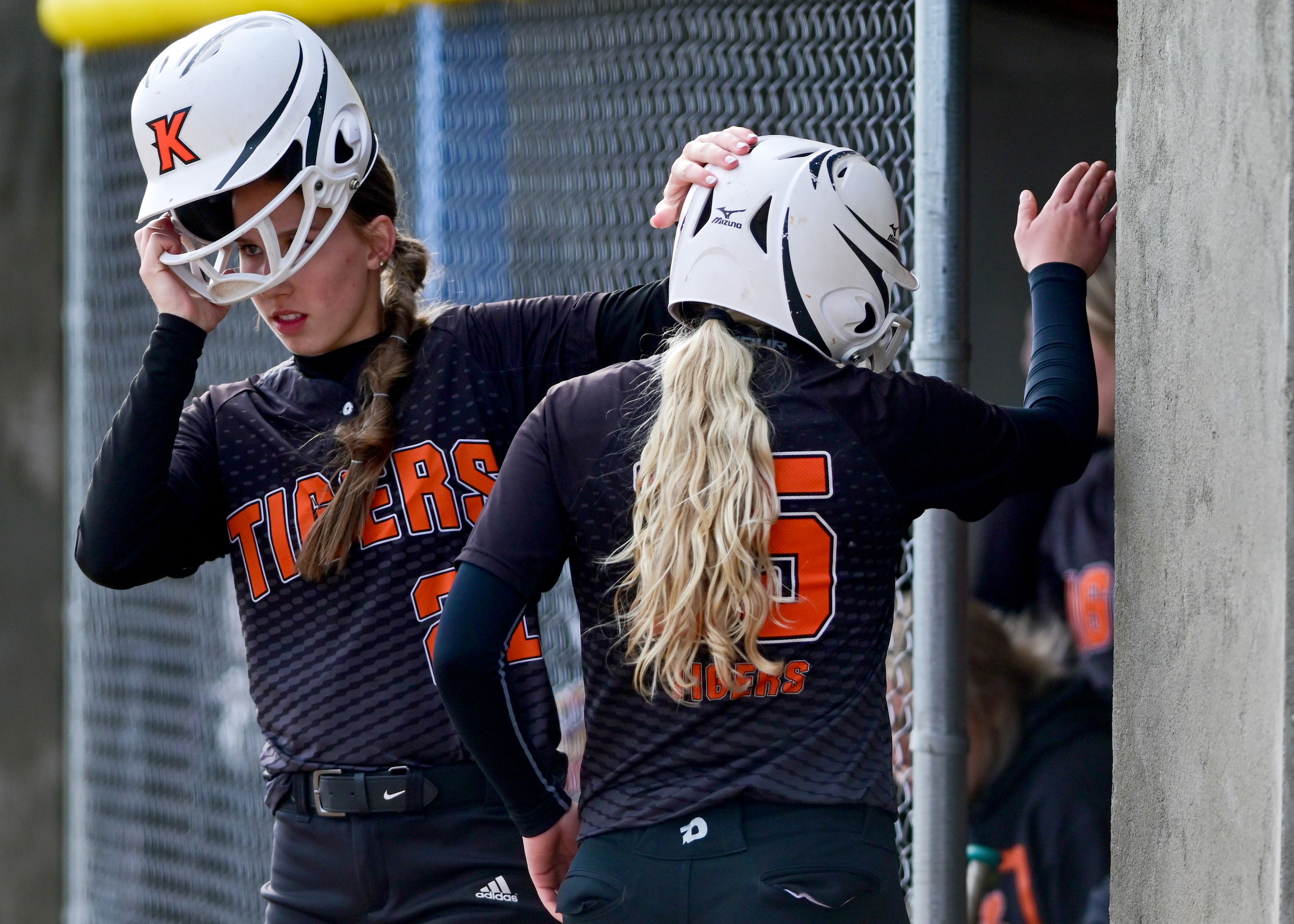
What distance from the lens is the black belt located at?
2277 mm

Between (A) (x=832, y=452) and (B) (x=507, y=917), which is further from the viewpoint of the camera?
(B) (x=507, y=917)

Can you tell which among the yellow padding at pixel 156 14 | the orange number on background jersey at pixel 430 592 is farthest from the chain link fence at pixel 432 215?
the orange number on background jersey at pixel 430 592

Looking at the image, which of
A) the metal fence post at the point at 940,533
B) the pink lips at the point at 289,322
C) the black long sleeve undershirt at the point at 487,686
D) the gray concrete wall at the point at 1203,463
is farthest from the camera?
the metal fence post at the point at 940,533

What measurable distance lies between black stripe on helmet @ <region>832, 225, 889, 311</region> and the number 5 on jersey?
2.64ft

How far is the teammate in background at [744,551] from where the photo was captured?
1.82 meters

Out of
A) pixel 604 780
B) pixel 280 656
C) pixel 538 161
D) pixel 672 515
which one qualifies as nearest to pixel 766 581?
pixel 672 515

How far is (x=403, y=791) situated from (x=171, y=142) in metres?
1.18

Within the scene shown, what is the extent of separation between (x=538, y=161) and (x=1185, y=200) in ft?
8.66

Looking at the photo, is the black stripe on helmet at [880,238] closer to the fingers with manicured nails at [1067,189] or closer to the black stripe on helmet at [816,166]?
the black stripe on helmet at [816,166]

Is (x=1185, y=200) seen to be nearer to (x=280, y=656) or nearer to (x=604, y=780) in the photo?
(x=604, y=780)

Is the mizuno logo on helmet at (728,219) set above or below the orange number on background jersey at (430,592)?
above

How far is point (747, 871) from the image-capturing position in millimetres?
1795

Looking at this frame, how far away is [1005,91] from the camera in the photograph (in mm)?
5188

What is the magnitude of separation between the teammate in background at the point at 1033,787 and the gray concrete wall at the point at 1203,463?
81.0 inches
